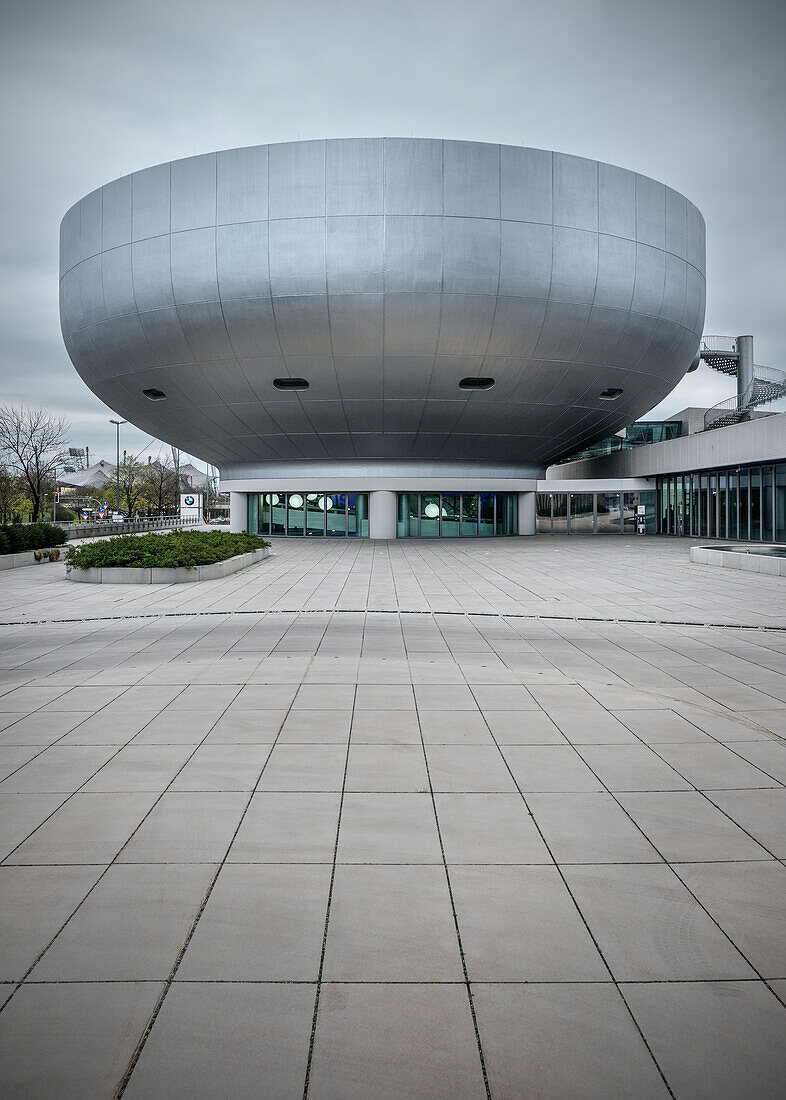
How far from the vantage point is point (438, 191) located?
25297 millimetres

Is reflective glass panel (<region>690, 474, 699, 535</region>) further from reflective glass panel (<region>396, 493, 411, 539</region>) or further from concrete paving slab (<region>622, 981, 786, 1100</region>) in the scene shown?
concrete paving slab (<region>622, 981, 786, 1100</region>)

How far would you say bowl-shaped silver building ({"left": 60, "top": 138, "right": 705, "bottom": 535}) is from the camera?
83.5 ft

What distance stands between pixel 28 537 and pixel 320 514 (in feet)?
55.0

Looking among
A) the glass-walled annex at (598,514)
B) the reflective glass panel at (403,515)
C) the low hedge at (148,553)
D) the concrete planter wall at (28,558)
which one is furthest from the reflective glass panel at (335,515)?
the low hedge at (148,553)

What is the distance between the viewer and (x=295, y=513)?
38625 mm

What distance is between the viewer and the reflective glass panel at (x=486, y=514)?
127 ft

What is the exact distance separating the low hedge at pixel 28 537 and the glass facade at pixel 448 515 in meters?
17.7

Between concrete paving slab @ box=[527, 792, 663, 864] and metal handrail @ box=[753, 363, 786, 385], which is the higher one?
metal handrail @ box=[753, 363, 786, 385]

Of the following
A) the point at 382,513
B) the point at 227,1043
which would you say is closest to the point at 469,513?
the point at 382,513

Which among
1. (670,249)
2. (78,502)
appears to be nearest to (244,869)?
(670,249)

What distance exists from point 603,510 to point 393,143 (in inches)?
→ 1074

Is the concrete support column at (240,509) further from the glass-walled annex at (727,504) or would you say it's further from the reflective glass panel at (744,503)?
the reflective glass panel at (744,503)

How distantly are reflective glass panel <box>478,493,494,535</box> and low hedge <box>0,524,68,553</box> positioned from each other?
71.3 feet

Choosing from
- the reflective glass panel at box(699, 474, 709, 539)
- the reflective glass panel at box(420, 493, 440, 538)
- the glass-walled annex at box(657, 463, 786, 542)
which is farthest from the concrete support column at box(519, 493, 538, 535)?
the reflective glass panel at box(699, 474, 709, 539)
